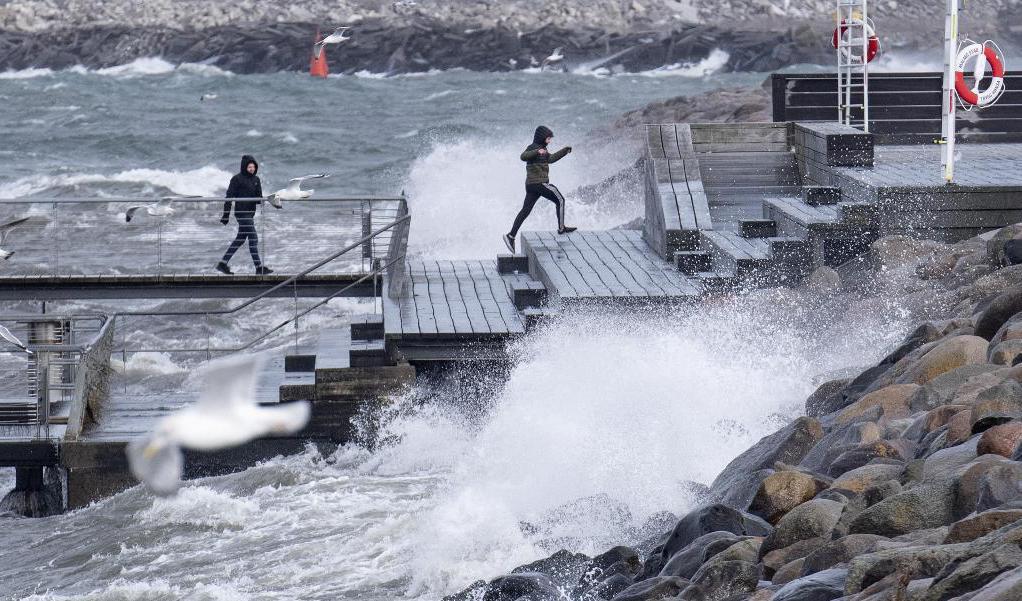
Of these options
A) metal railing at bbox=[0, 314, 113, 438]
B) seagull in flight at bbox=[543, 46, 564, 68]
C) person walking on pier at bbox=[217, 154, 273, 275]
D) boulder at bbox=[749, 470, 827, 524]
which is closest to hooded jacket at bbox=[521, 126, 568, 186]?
person walking on pier at bbox=[217, 154, 273, 275]

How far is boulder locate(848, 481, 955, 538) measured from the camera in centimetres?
700

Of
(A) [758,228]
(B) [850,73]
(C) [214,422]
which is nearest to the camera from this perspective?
(C) [214,422]

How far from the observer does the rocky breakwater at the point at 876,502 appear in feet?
20.4

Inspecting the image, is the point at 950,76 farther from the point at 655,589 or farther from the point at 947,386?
the point at 655,589

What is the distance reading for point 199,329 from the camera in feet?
67.2

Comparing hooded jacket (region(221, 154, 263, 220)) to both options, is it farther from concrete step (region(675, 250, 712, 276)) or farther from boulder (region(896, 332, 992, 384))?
boulder (region(896, 332, 992, 384))

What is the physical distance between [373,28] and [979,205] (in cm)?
7329

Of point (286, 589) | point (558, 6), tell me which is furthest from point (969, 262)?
point (558, 6)

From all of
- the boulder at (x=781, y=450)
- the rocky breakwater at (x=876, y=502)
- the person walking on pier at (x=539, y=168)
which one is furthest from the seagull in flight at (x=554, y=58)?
the boulder at (x=781, y=450)

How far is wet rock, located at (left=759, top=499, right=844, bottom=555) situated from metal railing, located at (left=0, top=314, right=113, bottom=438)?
6.78m

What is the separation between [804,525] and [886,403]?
207 cm

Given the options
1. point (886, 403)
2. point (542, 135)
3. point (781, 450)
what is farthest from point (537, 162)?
point (886, 403)

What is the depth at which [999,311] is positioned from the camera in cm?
982

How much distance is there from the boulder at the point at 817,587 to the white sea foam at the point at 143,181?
31.3m
